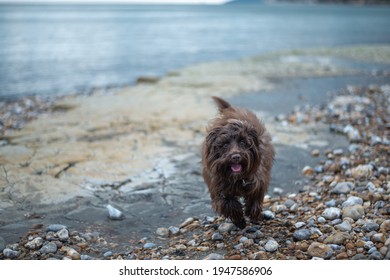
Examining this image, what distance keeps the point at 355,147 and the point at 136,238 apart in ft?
14.1

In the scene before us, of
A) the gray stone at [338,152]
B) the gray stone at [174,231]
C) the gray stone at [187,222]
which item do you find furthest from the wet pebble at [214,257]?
the gray stone at [338,152]

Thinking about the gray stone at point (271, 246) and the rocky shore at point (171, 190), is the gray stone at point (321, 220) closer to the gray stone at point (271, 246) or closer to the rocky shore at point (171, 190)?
the rocky shore at point (171, 190)

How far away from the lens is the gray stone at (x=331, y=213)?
5051 mm

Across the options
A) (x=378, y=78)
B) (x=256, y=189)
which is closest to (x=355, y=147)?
(x=256, y=189)

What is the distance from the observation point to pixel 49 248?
4688mm

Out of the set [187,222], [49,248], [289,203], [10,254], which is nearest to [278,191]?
[289,203]

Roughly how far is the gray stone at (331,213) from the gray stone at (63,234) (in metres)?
3.06

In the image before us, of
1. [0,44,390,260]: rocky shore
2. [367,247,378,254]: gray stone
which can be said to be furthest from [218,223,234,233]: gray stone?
[367,247,378,254]: gray stone

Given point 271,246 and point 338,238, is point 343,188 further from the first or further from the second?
point 271,246

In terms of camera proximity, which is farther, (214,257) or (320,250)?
(214,257)

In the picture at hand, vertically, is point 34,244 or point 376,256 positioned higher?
point 376,256

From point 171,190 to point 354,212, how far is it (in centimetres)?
270

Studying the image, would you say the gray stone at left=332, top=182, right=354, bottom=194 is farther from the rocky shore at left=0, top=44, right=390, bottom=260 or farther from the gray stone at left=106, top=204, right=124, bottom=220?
the gray stone at left=106, top=204, right=124, bottom=220

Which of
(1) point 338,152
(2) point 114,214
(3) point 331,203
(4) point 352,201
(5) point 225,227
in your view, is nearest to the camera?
(5) point 225,227
